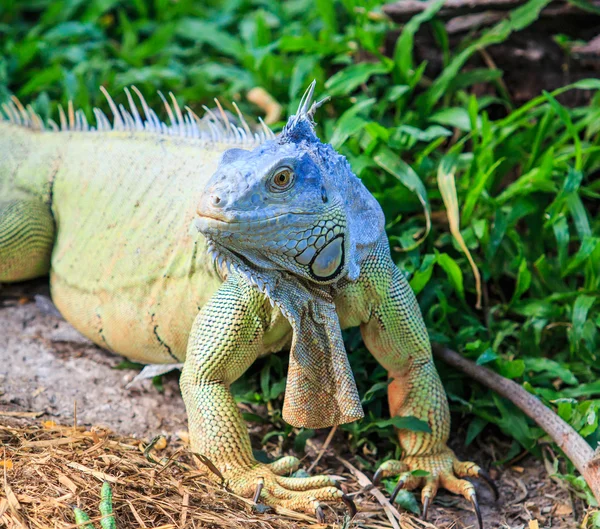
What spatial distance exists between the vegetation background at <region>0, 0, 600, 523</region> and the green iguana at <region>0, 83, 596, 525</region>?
0.40m

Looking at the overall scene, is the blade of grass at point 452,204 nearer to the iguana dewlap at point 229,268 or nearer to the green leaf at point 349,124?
the green leaf at point 349,124

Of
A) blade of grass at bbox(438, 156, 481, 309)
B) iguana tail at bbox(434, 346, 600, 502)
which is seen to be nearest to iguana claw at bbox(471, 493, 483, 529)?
iguana tail at bbox(434, 346, 600, 502)

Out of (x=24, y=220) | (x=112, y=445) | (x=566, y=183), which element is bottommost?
(x=112, y=445)

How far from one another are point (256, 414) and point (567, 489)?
1.44 metres

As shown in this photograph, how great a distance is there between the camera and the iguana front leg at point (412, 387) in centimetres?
321

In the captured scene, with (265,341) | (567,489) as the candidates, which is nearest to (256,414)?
(265,341)

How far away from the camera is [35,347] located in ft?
13.5

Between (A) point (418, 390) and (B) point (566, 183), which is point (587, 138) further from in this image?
(A) point (418, 390)

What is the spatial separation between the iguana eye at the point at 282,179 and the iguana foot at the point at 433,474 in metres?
1.34

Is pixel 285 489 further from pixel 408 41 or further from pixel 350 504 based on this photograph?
pixel 408 41

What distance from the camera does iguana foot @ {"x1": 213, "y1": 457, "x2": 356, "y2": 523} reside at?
2.98 metres

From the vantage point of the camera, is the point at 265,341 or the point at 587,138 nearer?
the point at 265,341

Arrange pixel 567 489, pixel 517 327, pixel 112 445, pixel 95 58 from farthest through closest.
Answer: pixel 95 58 < pixel 517 327 < pixel 567 489 < pixel 112 445

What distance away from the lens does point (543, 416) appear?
134 inches
